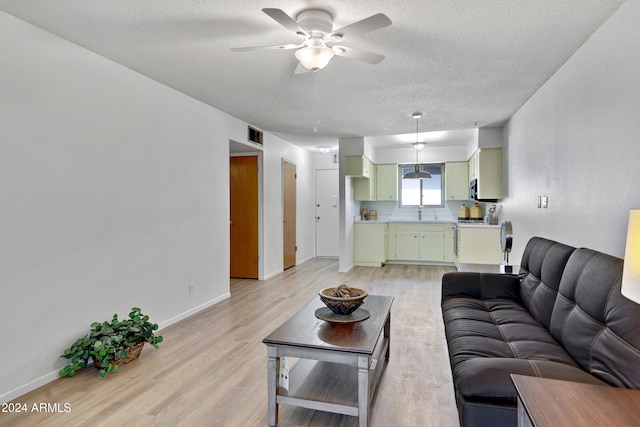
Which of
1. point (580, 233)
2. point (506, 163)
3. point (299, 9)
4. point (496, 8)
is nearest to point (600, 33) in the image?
point (496, 8)

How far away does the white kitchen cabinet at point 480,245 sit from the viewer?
521 cm

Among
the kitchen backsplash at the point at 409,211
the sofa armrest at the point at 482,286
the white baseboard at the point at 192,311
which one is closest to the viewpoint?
the sofa armrest at the point at 482,286

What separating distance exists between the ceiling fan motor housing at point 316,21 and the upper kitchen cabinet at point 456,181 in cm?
530

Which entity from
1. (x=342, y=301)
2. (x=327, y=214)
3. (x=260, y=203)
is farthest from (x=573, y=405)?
(x=327, y=214)

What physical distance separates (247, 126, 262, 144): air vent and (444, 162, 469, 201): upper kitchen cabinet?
376cm

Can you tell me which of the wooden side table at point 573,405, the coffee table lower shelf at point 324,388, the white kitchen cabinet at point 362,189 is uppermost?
the white kitchen cabinet at point 362,189

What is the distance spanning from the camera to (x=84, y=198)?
8.68 feet

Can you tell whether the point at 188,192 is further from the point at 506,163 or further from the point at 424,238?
the point at 424,238

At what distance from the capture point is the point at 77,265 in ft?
8.53

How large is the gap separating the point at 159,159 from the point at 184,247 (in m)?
0.95

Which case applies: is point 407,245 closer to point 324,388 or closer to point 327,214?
point 327,214

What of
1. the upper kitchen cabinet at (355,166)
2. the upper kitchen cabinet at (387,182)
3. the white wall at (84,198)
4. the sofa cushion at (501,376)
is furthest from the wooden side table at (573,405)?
the upper kitchen cabinet at (387,182)

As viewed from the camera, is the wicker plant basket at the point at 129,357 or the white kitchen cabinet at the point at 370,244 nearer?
the wicker plant basket at the point at 129,357

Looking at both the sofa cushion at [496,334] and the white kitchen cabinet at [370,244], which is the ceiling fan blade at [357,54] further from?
the white kitchen cabinet at [370,244]
